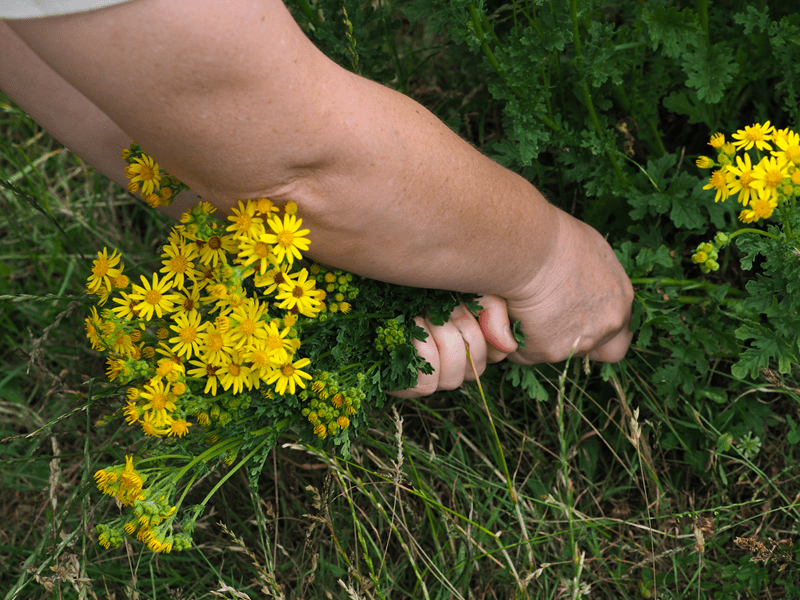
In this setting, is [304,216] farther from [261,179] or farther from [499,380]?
[499,380]

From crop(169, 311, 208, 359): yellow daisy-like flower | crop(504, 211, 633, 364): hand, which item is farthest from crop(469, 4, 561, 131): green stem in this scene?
crop(169, 311, 208, 359): yellow daisy-like flower

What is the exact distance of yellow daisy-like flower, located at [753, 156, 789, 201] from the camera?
4.97 ft

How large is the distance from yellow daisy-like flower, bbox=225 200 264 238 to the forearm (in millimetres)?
43

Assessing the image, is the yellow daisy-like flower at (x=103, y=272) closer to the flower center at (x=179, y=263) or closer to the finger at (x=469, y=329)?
the flower center at (x=179, y=263)

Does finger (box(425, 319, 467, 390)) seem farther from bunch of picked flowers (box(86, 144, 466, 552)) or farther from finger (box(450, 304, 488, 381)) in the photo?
bunch of picked flowers (box(86, 144, 466, 552))

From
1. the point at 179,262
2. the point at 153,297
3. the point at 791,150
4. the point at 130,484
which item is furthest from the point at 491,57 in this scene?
the point at 130,484

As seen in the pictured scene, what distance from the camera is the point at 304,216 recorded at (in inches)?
57.0

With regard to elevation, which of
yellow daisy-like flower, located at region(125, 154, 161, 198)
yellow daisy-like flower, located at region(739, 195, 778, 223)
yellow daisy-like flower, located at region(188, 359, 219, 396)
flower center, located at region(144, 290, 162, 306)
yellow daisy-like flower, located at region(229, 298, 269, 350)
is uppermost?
yellow daisy-like flower, located at region(125, 154, 161, 198)

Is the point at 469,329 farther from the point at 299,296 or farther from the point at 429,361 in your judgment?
the point at 299,296

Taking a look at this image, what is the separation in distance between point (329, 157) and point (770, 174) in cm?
106

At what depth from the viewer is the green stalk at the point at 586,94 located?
1.81 m

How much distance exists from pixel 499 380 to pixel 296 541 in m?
1.07

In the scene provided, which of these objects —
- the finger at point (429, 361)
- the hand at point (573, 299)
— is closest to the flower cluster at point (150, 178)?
the finger at point (429, 361)

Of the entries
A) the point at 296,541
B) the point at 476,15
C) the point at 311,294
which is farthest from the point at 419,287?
the point at 296,541
